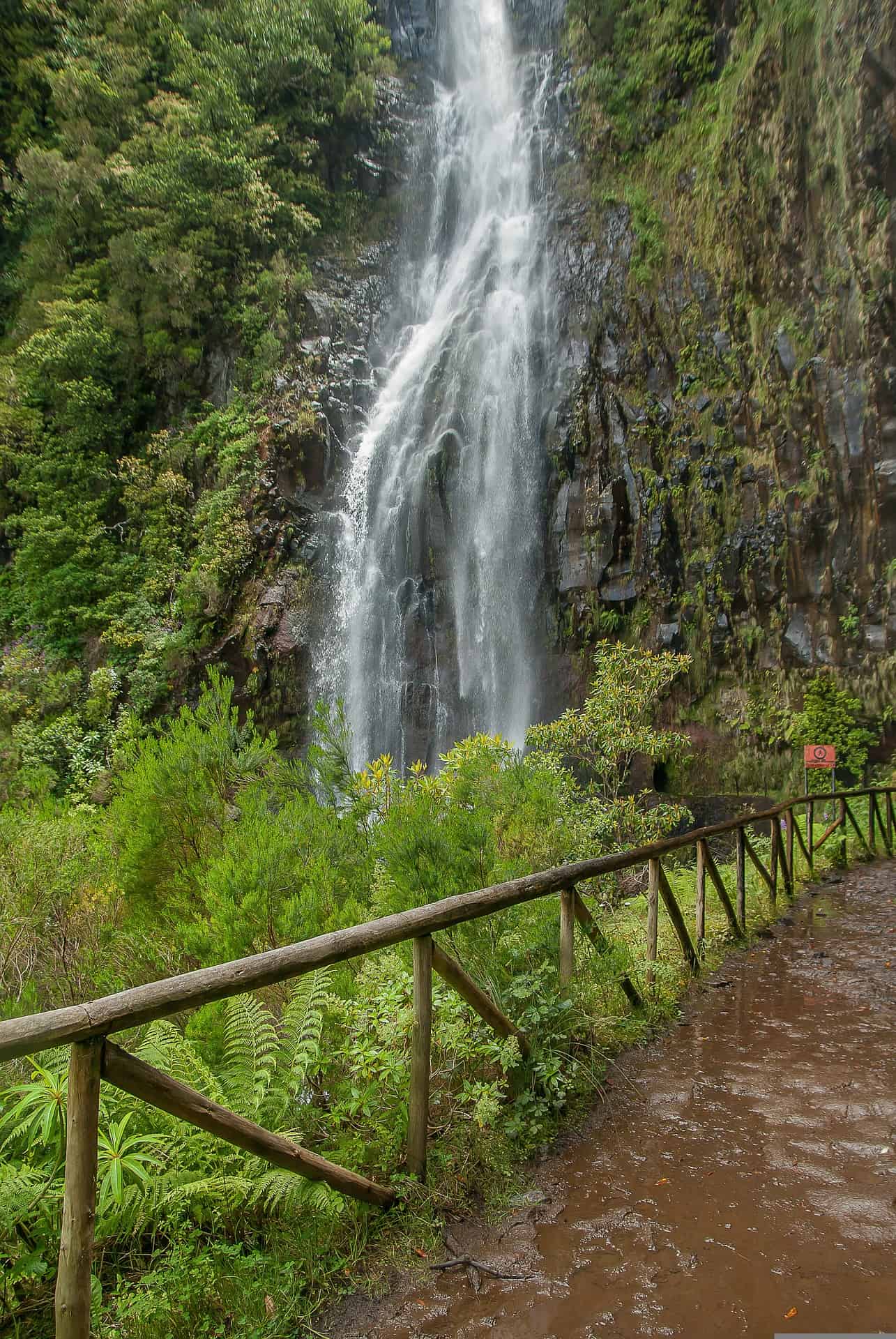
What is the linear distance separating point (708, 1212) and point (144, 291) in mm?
23478

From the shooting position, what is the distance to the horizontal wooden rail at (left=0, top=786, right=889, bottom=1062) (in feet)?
5.74

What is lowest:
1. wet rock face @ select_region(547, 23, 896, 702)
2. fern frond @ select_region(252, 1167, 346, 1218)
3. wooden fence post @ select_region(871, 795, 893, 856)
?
wooden fence post @ select_region(871, 795, 893, 856)

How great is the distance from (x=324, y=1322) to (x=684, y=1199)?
1289 millimetres

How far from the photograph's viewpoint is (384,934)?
257cm

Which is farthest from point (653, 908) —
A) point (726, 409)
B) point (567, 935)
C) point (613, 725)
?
point (726, 409)

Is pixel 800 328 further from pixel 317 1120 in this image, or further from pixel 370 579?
pixel 317 1120

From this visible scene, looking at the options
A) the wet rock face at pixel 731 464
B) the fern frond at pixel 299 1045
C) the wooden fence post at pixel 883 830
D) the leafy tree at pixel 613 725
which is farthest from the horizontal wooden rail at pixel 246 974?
the wet rock face at pixel 731 464

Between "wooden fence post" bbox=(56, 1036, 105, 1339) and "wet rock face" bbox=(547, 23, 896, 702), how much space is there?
1259 cm

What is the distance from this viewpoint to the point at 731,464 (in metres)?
13.8

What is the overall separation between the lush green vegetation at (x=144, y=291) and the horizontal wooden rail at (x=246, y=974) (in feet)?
52.1

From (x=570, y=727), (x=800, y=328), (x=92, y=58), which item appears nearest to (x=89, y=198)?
(x=92, y=58)

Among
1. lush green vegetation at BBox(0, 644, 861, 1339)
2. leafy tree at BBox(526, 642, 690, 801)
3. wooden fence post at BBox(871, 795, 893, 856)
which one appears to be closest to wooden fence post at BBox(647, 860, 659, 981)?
lush green vegetation at BBox(0, 644, 861, 1339)

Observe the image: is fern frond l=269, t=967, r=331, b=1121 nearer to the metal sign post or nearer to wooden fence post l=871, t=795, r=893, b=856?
wooden fence post l=871, t=795, r=893, b=856

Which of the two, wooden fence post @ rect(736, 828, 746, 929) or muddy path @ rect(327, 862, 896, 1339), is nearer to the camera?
muddy path @ rect(327, 862, 896, 1339)
